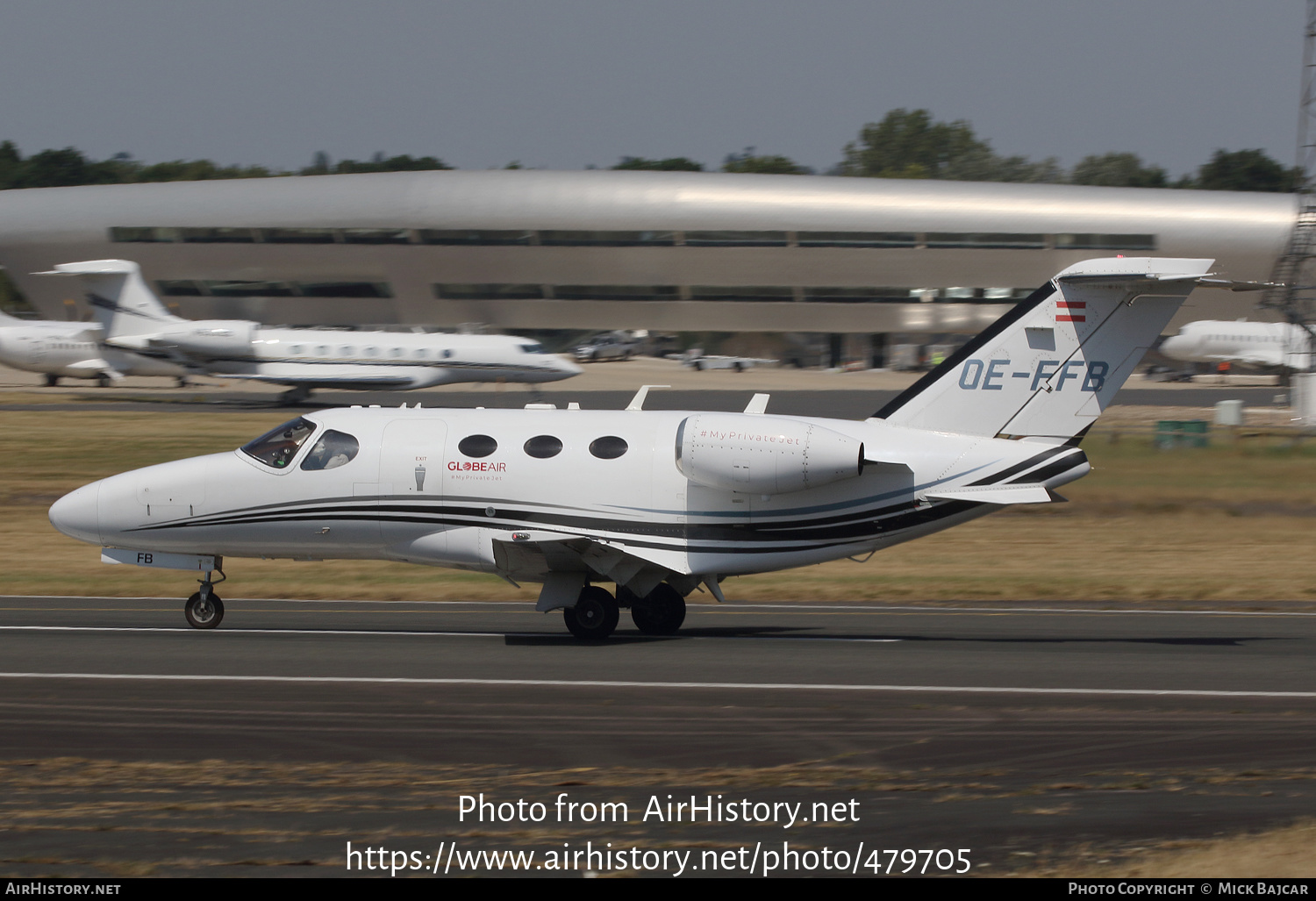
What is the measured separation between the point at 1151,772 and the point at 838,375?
239 ft

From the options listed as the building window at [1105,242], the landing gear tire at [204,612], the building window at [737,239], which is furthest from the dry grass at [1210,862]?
the building window at [737,239]

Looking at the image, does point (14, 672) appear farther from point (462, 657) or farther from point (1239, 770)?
point (1239, 770)

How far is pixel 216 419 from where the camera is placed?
154ft

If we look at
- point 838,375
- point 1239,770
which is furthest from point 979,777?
point 838,375

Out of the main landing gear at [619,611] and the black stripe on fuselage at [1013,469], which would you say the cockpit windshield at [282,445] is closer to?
the main landing gear at [619,611]

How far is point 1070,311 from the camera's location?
15.0 m

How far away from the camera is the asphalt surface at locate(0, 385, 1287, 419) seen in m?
53.1

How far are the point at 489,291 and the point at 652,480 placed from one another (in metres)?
74.8

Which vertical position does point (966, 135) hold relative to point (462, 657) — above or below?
above

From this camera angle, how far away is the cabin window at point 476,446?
15.1 meters

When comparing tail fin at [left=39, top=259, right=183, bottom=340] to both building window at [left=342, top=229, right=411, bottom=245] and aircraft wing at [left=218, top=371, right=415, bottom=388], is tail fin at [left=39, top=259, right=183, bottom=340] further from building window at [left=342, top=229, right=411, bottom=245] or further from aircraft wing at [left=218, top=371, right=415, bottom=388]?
building window at [left=342, top=229, right=411, bottom=245]

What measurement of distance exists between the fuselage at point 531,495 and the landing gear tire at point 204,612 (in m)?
0.57

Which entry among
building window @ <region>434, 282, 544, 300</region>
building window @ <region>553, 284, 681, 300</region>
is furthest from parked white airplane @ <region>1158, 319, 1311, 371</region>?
building window @ <region>434, 282, 544, 300</region>

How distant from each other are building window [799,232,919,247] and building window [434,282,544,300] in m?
17.9
